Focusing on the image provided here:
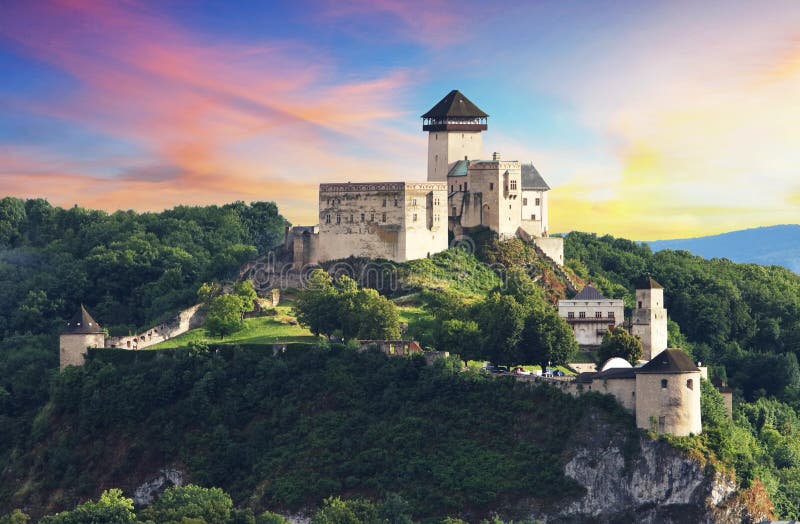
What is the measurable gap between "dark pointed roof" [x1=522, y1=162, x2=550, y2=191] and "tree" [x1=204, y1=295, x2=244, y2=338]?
75.2 feet

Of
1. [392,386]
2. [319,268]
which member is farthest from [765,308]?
[392,386]

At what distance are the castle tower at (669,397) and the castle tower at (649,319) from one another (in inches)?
525

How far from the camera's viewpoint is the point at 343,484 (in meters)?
82.7

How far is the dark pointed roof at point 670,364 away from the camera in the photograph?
259 ft

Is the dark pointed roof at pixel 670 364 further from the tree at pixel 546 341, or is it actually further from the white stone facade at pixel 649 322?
the white stone facade at pixel 649 322

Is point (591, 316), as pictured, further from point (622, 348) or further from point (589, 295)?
point (622, 348)

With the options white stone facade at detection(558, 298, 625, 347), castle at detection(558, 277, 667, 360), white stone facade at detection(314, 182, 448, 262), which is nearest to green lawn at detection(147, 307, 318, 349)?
white stone facade at detection(314, 182, 448, 262)

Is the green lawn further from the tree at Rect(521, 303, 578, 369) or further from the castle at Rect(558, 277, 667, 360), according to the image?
the castle at Rect(558, 277, 667, 360)

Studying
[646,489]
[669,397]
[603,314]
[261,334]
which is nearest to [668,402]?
[669,397]

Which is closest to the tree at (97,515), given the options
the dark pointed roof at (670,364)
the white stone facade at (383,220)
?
the dark pointed roof at (670,364)

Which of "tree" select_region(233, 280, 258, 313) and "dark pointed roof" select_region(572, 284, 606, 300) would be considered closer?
"dark pointed roof" select_region(572, 284, 606, 300)

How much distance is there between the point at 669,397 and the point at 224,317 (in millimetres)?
31213

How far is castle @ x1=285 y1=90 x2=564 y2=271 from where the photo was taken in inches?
4178

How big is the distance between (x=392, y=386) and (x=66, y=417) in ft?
67.2
